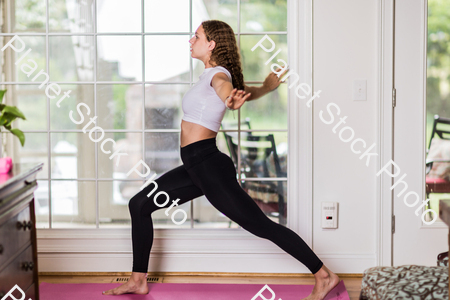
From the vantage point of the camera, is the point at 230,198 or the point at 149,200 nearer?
the point at 230,198

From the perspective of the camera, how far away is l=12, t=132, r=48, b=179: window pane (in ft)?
9.61

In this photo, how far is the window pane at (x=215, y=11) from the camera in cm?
283

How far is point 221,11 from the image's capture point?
111 inches

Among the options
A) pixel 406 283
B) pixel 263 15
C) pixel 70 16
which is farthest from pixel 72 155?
pixel 406 283

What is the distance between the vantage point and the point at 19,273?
73.9 inches

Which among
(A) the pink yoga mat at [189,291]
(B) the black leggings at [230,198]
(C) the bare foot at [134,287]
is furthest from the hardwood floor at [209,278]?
(B) the black leggings at [230,198]

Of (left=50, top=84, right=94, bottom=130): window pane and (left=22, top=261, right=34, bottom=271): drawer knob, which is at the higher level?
(left=50, top=84, right=94, bottom=130): window pane

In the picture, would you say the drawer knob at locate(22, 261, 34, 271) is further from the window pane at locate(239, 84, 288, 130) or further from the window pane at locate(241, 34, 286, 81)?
the window pane at locate(241, 34, 286, 81)

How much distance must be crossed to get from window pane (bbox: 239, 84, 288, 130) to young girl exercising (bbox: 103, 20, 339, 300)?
464 millimetres

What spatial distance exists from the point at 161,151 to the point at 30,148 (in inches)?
34.5

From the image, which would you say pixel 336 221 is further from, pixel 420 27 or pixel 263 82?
pixel 420 27

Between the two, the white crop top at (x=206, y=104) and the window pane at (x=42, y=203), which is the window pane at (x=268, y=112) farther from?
the window pane at (x=42, y=203)

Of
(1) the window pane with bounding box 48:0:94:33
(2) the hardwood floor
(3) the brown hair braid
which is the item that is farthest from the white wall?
(1) the window pane with bounding box 48:0:94:33

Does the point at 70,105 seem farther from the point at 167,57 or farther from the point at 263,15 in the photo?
the point at 263,15
